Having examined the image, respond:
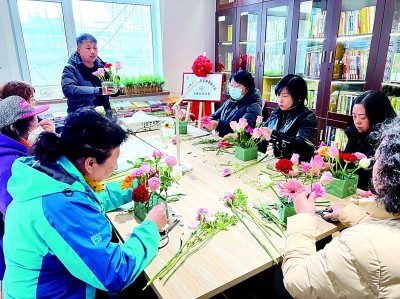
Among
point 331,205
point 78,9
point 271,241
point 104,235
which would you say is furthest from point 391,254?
point 78,9

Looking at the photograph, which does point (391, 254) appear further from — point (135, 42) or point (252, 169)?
point (135, 42)

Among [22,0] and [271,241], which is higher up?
[22,0]

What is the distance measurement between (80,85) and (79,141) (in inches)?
84.9

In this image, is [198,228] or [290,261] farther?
[198,228]

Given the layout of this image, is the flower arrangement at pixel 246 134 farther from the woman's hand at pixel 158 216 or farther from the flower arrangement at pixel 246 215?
the woman's hand at pixel 158 216

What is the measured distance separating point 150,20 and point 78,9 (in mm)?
1005

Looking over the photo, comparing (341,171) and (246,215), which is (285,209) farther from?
(341,171)

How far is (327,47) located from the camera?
310 cm

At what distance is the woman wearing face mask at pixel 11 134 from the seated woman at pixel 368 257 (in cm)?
113

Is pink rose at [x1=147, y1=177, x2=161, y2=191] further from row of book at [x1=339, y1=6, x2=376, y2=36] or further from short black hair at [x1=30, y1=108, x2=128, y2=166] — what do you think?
row of book at [x1=339, y1=6, x2=376, y2=36]

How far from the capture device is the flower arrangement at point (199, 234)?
0.93 meters

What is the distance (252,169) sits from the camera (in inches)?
68.9

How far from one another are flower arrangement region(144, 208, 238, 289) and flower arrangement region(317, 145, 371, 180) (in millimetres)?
561

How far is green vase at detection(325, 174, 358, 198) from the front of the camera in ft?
4.47
